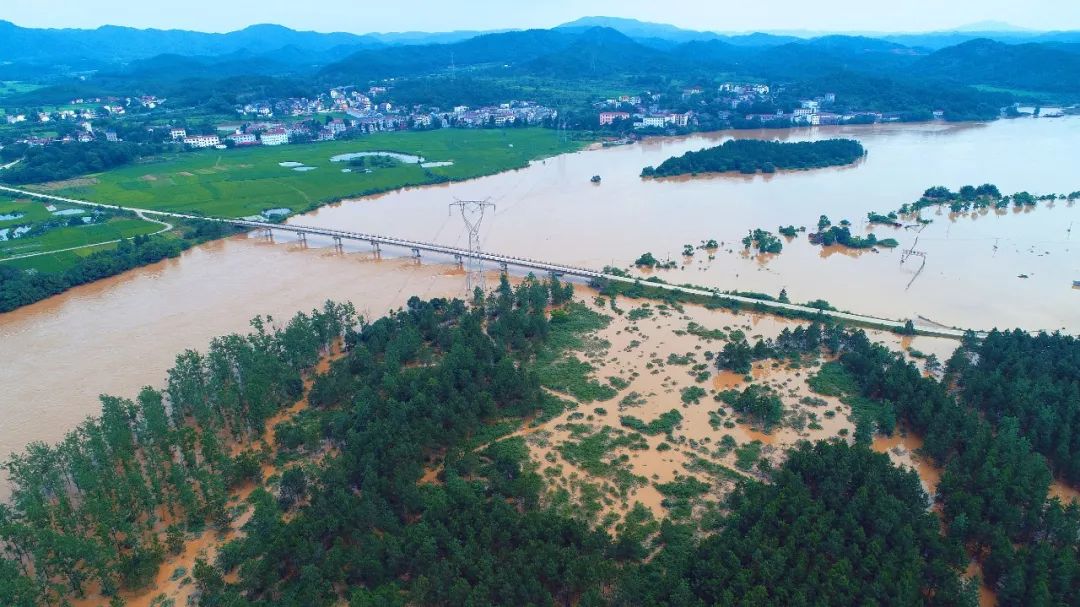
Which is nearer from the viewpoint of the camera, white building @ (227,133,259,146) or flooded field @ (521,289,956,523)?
flooded field @ (521,289,956,523)

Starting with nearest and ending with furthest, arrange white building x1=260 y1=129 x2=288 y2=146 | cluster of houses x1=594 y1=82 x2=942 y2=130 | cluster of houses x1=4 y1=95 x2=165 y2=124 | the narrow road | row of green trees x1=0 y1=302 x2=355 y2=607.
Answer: row of green trees x1=0 y1=302 x2=355 y2=607 → the narrow road → white building x1=260 y1=129 x2=288 y2=146 → cluster of houses x1=594 y1=82 x2=942 y2=130 → cluster of houses x1=4 y1=95 x2=165 y2=124

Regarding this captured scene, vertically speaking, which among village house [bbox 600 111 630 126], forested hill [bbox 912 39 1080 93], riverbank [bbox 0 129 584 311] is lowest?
riverbank [bbox 0 129 584 311]

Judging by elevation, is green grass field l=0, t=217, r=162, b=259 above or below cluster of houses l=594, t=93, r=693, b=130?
below

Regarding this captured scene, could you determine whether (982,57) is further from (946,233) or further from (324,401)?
(324,401)

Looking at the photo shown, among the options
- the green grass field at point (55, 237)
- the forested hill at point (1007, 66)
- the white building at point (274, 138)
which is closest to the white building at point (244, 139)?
the white building at point (274, 138)

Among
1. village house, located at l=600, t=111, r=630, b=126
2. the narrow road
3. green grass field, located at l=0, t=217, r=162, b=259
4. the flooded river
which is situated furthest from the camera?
village house, located at l=600, t=111, r=630, b=126

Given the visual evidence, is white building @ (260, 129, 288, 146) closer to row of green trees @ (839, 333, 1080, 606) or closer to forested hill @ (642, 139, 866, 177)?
forested hill @ (642, 139, 866, 177)

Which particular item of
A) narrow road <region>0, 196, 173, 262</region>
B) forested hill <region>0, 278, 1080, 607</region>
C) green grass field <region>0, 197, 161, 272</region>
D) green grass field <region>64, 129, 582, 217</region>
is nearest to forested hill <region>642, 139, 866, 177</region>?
green grass field <region>64, 129, 582, 217</region>
